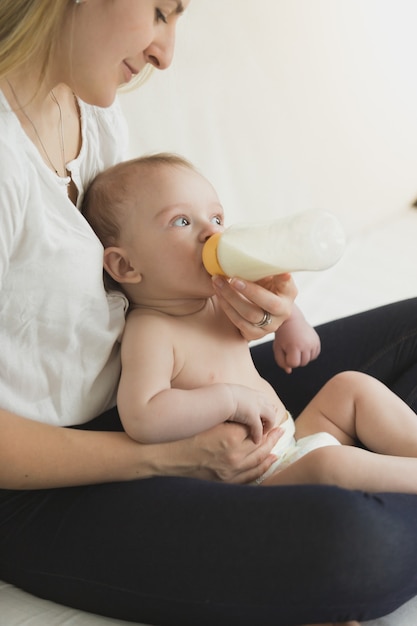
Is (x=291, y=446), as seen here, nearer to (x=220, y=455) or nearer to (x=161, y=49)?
(x=220, y=455)

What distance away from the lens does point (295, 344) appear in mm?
1244

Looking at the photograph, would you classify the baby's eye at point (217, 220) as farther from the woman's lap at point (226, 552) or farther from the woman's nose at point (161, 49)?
the woman's lap at point (226, 552)

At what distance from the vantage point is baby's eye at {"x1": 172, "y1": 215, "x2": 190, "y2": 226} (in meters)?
1.14

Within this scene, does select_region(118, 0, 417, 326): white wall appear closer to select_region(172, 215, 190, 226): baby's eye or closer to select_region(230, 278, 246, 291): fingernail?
select_region(172, 215, 190, 226): baby's eye

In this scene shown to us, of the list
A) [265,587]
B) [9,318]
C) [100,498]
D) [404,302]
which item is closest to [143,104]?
[404,302]

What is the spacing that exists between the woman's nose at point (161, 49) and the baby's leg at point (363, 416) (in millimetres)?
501

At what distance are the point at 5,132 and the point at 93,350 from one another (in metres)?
0.29

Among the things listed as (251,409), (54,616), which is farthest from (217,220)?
(54,616)

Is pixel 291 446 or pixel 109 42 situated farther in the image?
pixel 291 446

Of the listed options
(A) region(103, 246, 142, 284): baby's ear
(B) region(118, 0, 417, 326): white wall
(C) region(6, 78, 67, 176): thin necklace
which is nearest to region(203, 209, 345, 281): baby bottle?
(A) region(103, 246, 142, 284): baby's ear

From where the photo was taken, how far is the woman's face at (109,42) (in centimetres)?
101

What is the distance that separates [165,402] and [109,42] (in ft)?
1.45

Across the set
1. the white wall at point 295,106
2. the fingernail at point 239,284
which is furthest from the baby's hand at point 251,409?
the white wall at point 295,106

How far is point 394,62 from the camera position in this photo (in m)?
2.42
